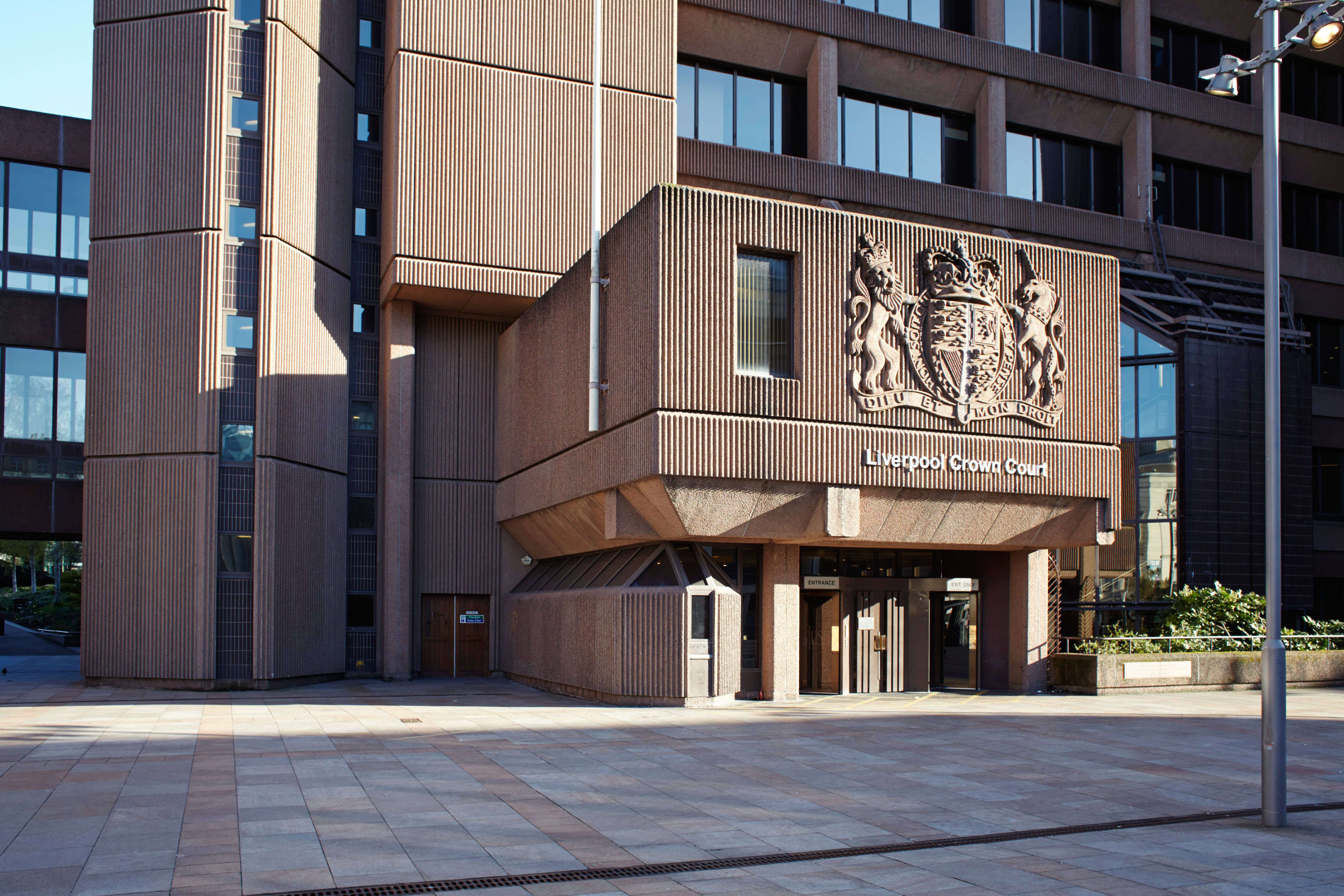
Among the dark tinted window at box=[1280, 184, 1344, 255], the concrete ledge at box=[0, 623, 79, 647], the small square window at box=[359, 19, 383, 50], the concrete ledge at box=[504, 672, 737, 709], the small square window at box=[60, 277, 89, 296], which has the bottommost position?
the concrete ledge at box=[0, 623, 79, 647]

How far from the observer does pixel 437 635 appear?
29.6 m

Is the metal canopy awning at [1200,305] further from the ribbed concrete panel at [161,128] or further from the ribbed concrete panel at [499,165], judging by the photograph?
the ribbed concrete panel at [161,128]

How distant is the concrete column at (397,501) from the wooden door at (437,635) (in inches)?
21.6

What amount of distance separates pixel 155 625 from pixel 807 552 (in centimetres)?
1406

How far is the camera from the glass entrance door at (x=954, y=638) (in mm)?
26500

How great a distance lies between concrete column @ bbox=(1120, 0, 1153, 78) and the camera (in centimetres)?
3866

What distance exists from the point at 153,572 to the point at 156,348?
493 cm

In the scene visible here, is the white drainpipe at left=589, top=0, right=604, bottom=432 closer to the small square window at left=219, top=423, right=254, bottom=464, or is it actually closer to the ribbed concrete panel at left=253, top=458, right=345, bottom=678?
the ribbed concrete panel at left=253, top=458, right=345, bottom=678

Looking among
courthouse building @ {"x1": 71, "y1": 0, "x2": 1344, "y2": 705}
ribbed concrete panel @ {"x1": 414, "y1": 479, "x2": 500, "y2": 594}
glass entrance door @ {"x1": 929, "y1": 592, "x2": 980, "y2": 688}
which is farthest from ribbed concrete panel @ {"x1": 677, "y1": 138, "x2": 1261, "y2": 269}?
glass entrance door @ {"x1": 929, "y1": 592, "x2": 980, "y2": 688}

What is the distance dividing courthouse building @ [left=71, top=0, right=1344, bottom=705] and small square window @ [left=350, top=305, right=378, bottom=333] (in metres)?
0.11

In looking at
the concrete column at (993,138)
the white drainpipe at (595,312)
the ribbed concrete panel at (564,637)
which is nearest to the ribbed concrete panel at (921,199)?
the concrete column at (993,138)

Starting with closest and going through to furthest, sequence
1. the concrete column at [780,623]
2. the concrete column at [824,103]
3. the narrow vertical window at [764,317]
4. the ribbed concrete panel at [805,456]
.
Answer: the ribbed concrete panel at [805,456]
the narrow vertical window at [764,317]
the concrete column at [780,623]
the concrete column at [824,103]

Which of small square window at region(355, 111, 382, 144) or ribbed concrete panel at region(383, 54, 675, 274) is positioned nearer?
ribbed concrete panel at region(383, 54, 675, 274)

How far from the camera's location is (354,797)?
12.3m
